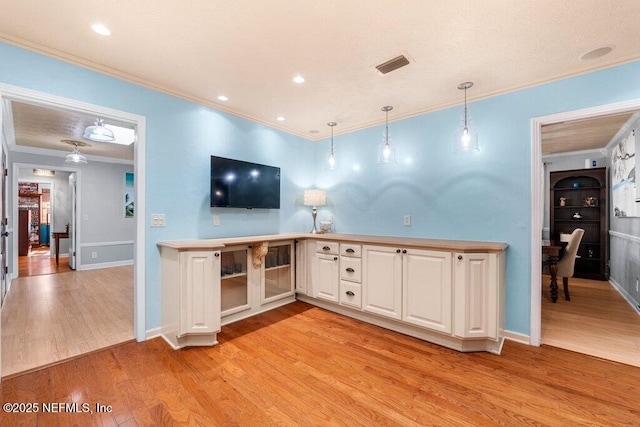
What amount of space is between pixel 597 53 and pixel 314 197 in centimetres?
314

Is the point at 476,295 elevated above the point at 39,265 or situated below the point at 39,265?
above

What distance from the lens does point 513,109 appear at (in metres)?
2.72

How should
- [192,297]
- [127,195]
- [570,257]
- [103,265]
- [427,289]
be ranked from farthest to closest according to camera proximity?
[127,195] → [103,265] → [570,257] → [427,289] → [192,297]

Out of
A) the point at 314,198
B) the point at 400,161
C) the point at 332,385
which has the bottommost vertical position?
the point at 332,385

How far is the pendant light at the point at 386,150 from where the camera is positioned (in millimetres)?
3211

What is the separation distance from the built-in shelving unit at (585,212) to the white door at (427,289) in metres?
4.72

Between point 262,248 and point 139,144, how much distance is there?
1595 mm

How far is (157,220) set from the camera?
9.00ft

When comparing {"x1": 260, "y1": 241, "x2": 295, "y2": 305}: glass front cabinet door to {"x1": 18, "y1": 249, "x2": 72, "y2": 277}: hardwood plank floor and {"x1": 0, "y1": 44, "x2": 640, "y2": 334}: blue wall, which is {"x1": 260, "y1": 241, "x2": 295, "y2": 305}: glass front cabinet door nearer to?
{"x1": 0, "y1": 44, "x2": 640, "y2": 334}: blue wall

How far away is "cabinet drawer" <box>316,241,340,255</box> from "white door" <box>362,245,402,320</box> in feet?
1.31

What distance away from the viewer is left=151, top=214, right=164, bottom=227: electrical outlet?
2.71m

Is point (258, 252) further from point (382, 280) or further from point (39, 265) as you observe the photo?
point (39, 265)

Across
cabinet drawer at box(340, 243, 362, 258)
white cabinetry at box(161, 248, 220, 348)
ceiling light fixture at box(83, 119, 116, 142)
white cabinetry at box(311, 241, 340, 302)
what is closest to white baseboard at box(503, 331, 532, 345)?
cabinet drawer at box(340, 243, 362, 258)

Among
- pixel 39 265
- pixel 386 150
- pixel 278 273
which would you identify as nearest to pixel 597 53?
pixel 386 150
